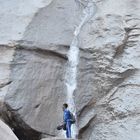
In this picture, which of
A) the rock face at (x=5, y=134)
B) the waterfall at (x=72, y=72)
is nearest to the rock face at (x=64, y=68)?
the waterfall at (x=72, y=72)

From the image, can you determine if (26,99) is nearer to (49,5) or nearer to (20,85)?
(20,85)

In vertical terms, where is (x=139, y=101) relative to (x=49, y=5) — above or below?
below

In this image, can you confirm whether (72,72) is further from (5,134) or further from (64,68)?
(5,134)

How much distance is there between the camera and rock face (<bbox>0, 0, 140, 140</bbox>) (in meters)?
13.0

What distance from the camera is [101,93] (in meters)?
13.8

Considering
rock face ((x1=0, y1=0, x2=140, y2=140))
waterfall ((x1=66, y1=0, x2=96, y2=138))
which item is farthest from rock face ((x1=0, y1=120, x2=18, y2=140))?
waterfall ((x1=66, y1=0, x2=96, y2=138))

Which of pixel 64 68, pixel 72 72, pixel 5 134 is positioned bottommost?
pixel 72 72

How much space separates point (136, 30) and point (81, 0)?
347cm

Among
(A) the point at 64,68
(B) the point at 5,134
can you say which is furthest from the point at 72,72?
(B) the point at 5,134

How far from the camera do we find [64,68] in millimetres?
14453

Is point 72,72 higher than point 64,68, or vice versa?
point 64,68

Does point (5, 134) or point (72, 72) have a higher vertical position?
point (5, 134)

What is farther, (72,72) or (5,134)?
(72,72)

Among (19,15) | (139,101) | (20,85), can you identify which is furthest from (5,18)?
(139,101)
